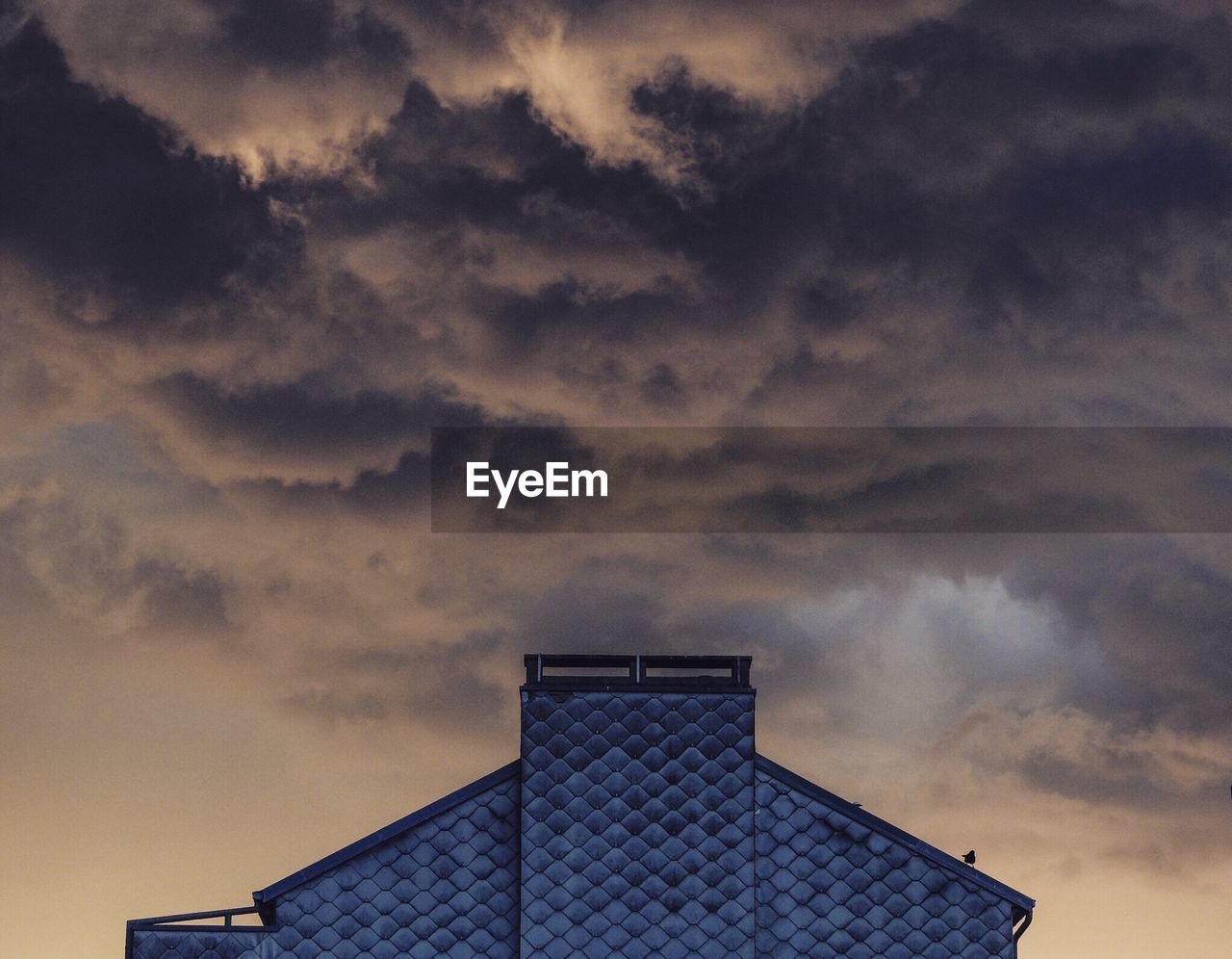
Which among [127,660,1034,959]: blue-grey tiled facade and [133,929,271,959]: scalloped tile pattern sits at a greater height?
[127,660,1034,959]: blue-grey tiled facade

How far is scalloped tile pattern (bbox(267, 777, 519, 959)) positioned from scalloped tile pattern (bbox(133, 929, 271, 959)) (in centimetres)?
33

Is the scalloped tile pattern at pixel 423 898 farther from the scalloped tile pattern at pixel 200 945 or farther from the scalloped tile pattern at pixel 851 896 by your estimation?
the scalloped tile pattern at pixel 851 896

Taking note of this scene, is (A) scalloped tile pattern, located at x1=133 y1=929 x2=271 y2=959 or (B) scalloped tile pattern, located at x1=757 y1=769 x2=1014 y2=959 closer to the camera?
(A) scalloped tile pattern, located at x1=133 y1=929 x2=271 y2=959

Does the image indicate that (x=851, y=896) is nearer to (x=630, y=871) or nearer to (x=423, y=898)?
(x=630, y=871)

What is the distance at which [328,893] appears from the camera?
28.3 m

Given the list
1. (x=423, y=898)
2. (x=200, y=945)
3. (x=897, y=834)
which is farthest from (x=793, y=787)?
(x=200, y=945)

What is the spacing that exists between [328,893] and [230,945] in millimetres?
1791

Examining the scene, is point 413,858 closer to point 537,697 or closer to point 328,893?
point 328,893

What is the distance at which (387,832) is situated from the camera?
28469 mm

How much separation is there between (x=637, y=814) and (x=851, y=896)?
390 cm

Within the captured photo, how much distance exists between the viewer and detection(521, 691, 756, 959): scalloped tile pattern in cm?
2772

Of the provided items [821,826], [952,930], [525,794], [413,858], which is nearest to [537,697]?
[525,794]

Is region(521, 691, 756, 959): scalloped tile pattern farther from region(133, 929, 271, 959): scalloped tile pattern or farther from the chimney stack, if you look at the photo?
region(133, 929, 271, 959): scalloped tile pattern

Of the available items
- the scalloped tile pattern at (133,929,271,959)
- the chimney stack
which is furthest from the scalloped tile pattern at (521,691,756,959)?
the scalloped tile pattern at (133,929,271,959)
